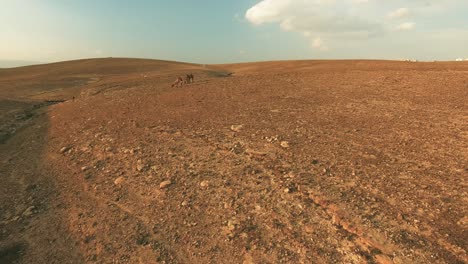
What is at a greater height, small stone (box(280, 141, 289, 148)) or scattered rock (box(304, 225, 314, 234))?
small stone (box(280, 141, 289, 148))

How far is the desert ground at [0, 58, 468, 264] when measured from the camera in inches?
258

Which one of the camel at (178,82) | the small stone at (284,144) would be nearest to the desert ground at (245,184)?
the small stone at (284,144)

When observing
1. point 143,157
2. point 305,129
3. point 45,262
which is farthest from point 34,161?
point 305,129

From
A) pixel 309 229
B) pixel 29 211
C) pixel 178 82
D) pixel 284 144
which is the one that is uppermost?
pixel 178 82

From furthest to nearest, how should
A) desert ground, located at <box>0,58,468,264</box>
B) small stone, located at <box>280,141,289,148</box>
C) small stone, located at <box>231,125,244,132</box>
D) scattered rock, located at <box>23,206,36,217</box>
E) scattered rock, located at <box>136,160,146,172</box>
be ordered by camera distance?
small stone, located at <box>231,125,244,132</box> < small stone, located at <box>280,141,289,148</box> < scattered rock, located at <box>136,160,146,172</box> < scattered rock, located at <box>23,206,36,217</box> < desert ground, located at <box>0,58,468,264</box>

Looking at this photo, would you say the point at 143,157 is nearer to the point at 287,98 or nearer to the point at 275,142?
the point at 275,142

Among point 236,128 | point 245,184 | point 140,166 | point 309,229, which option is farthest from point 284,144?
point 140,166

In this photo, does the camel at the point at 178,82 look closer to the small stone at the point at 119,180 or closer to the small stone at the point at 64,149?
the small stone at the point at 64,149

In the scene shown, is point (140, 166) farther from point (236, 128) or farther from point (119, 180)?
point (236, 128)

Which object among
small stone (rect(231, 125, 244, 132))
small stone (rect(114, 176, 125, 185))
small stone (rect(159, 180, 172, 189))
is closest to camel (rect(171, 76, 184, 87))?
small stone (rect(231, 125, 244, 132))

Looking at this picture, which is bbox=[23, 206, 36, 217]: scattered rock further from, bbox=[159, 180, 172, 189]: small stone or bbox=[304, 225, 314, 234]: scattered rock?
bbox=[304, 225, 314, 234]: scattered rock

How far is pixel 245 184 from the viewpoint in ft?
28.4

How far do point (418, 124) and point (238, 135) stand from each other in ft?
20.9

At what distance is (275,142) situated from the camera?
11148 millimetres
